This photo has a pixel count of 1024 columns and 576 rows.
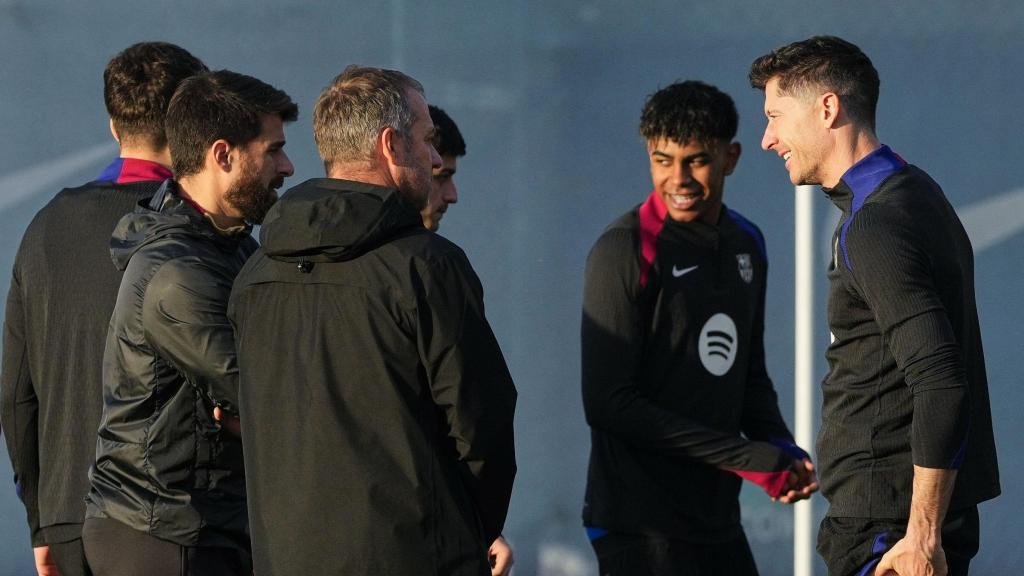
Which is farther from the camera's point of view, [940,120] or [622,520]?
[940,120]

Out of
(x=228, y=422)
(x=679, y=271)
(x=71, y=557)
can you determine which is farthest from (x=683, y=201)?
(x=71, y=557)

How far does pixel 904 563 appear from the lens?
7.83ft

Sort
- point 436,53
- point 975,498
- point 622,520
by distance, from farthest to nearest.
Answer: point 436,53, point 622,520, point 975,498

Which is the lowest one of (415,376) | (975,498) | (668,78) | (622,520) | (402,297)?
(622,520)

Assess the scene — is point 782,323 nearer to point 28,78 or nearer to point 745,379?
point 745,379

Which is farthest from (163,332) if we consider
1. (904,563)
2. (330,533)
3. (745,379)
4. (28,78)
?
(28,78)

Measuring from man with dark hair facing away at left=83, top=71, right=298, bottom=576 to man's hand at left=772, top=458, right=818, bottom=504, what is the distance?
1517mm

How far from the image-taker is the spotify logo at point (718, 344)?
3.62m

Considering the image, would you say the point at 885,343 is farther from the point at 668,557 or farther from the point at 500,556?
the point at 668,557

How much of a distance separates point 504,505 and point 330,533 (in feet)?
0.98

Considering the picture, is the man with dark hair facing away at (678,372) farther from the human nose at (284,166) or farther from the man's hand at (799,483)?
the human nose at (284,166)

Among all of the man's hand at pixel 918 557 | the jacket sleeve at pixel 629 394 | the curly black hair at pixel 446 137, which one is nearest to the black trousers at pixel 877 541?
the man's hand at pixel 918 557

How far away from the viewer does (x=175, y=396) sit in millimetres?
2510

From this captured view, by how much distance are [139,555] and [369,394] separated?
0.64 m
